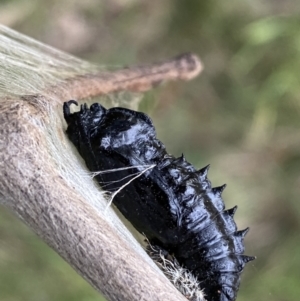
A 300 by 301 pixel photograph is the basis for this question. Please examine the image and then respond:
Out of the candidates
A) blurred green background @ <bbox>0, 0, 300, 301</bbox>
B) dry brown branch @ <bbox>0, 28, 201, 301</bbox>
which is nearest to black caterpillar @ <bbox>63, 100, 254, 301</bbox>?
dry brown branch @ <bbox>0, 28, 201, 301</bbox>

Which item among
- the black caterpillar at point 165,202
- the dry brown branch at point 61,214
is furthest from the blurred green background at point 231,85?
the dry brown branch at point 61,214

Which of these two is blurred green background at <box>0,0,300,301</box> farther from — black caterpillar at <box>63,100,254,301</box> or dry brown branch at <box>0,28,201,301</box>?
dry brown branch at <box>0,28,201,301</box>

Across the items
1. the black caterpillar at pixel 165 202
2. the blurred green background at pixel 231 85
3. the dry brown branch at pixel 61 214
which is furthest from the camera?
the blurred green background at pixel 231 85

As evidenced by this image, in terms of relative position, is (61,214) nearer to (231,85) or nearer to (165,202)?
(165,202)

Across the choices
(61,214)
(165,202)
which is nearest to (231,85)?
(165,202)

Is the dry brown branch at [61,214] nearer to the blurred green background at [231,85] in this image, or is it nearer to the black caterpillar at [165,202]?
the black caterpillar at [165,202]

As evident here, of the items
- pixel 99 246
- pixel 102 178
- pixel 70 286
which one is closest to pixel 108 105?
pixel 102 178

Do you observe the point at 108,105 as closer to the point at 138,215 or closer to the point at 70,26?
the point at 138,215
